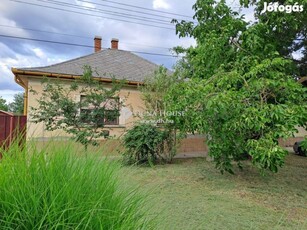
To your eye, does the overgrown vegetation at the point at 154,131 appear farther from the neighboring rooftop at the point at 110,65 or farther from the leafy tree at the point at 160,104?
the neighboring rooftop at the point at 110,65

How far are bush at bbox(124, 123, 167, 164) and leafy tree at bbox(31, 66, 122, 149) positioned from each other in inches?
37.2

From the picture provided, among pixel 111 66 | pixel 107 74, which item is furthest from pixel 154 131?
pixel 111 66

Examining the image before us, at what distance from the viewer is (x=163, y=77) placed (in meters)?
10.6

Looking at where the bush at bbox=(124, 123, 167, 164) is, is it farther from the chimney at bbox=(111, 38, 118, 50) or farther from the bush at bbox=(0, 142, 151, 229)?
the chimney at bbox=(111, 38, 118, 50)

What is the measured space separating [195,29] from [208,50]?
1.12 meters

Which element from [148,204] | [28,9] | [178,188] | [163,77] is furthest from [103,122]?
[28,9]

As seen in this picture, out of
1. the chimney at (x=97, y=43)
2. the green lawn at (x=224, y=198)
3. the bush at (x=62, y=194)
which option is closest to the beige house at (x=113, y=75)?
the chimney at (x=97, y=43)

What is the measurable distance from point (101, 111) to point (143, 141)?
1860mm

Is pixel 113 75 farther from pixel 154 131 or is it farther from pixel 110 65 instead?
pixel 110 65

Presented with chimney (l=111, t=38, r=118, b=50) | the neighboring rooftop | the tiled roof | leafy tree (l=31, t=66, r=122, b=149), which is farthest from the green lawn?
chimney (l=111, t=38, r=118, b=50)

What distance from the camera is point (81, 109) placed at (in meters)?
9.09

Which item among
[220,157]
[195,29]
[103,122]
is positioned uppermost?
[195,29]

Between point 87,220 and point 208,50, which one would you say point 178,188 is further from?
point 87,220

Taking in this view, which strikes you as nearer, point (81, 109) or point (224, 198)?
point (224, 198)
